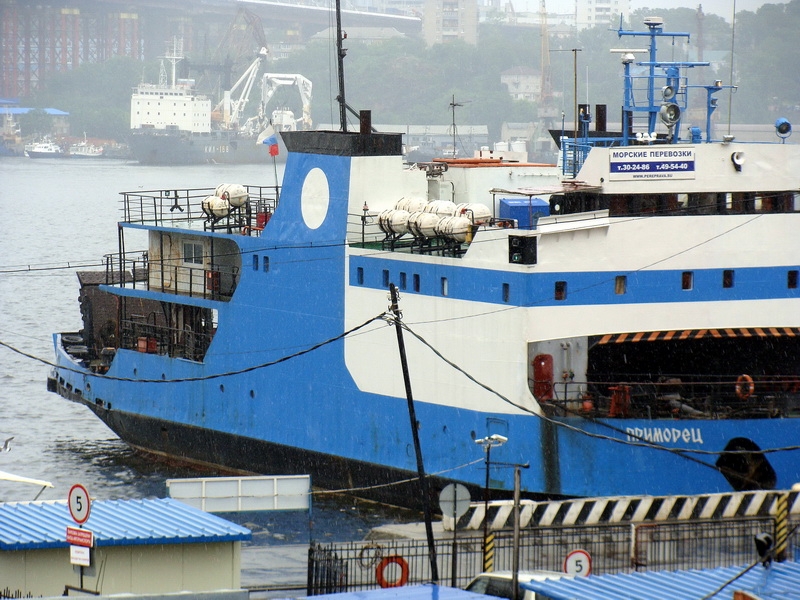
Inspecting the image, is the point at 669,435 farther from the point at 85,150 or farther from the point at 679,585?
the point at 85,150

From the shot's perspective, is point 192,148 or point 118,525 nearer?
point 118,525

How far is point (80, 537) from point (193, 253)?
48.0 ft

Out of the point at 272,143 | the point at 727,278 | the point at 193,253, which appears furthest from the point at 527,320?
the point at 272,143

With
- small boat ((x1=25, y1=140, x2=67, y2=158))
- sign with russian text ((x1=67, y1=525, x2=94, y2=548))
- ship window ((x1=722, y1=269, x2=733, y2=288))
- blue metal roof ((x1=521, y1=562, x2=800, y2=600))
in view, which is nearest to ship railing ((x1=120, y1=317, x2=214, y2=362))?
ship window ((x1=722, y1=269, x2=733, y2=288))

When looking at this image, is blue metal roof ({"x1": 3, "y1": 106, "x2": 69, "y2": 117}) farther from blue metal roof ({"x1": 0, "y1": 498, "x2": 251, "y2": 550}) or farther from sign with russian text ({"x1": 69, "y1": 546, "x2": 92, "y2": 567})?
sign with russian text ({"x1": 69, "y1": 546, "x2": 92, "y2": 567})

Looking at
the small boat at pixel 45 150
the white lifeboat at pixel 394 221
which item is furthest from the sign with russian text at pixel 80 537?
the small boat at pixel 45 150

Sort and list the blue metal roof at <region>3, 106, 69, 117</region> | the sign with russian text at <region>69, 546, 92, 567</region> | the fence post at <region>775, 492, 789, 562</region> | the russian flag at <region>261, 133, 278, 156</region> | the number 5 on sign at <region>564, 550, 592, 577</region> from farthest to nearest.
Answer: the blue metal roof at <region>3, 106, 69, 117</region> < the russian flag at <region>261, 133, 278, 156</region> < the fence post at <region>775, 492, 789, 562</region> < the number 5 on sign at <region>564, 550, 592, 577</region> < the sign with russian text at <region>69, 546, 92, 567</region>

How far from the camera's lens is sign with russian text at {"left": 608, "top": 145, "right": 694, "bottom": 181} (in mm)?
23078

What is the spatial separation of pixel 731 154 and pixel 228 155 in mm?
137865

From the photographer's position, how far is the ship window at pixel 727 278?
22.8 metres

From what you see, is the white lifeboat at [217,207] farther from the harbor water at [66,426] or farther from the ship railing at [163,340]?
the harbor water at [66,426]

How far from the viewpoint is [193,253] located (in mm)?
29844

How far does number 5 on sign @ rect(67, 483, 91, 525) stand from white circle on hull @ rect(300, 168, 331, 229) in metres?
10.8

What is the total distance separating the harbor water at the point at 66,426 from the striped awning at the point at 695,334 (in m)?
4.94
